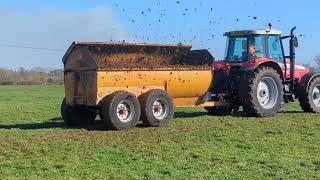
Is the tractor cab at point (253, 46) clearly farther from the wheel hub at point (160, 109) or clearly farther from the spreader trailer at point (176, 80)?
the wheel hub at point (160, 109)

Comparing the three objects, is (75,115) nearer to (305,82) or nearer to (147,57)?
(147,57)

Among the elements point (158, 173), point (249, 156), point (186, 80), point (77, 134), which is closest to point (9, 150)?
point (77, 134)

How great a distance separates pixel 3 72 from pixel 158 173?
2450 inches

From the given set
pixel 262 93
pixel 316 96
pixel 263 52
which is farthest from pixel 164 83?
pixel 316 96

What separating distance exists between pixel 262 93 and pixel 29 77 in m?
52.8

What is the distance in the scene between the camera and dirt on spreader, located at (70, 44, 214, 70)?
532 inches

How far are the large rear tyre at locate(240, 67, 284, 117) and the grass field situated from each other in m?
1.65

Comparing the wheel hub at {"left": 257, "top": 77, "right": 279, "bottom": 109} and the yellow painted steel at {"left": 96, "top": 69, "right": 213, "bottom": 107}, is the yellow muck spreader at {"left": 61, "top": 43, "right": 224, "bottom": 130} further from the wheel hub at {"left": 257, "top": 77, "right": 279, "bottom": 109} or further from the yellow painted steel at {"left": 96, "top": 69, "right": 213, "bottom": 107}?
the wheel hub at {"left": 257, "top": 77, "right": 279, "bottom": 109}

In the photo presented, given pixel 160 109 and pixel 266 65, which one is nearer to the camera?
pixel 160 109

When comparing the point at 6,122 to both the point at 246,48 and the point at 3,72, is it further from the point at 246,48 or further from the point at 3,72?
the point at 3,72

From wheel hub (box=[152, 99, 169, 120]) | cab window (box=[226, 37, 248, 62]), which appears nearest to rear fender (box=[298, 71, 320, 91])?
cab window (box=[226, 37, 248, 62])

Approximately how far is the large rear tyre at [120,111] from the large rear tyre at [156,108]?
300mm

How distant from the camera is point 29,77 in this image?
216 feet

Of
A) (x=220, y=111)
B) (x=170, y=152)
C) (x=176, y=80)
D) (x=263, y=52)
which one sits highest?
(x=263, y=52)
